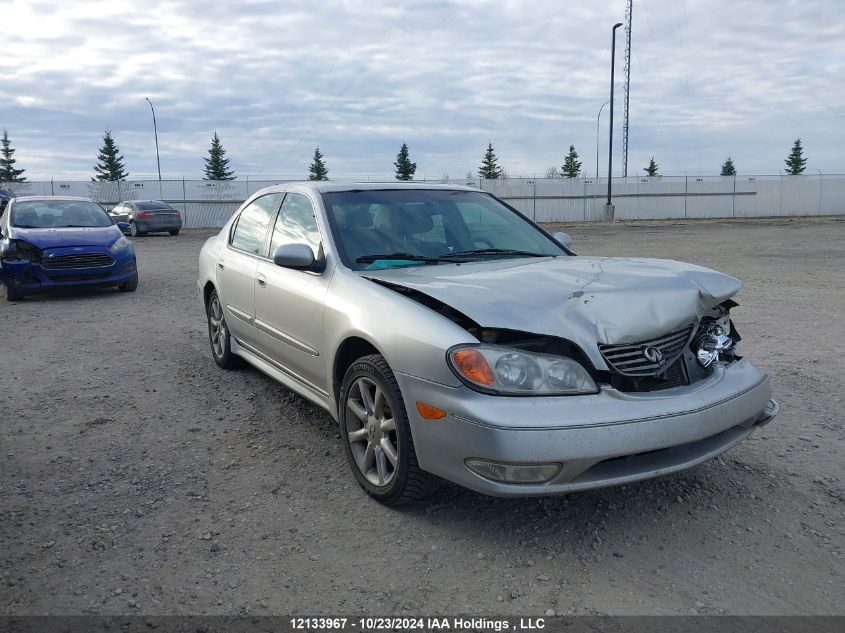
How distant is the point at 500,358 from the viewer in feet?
10.0

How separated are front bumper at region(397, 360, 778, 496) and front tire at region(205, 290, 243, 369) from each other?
3.14m

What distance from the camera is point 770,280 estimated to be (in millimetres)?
11781

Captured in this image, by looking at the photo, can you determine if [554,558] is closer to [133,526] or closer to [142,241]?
[133,526]

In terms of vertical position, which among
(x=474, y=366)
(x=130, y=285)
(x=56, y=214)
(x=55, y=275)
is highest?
(x=56, y=214)

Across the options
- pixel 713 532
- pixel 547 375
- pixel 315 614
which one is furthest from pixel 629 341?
pixel 315 614

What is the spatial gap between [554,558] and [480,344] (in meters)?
0.93

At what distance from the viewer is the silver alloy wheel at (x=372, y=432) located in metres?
3.52

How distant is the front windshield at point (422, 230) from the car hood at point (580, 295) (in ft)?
1.01

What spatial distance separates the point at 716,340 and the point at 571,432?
43.2 inches

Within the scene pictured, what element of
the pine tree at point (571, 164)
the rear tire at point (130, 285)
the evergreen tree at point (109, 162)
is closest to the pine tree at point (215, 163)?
the evergreen tree at point (109, 162)

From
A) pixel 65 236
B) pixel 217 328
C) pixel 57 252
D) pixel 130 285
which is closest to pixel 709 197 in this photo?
pixel 130 285

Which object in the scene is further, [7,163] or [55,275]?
[7,163]

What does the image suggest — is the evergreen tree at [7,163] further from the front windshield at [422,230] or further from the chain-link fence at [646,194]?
the front windshield at [422,230]

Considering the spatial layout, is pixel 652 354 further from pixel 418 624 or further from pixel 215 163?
pixel 215 163
